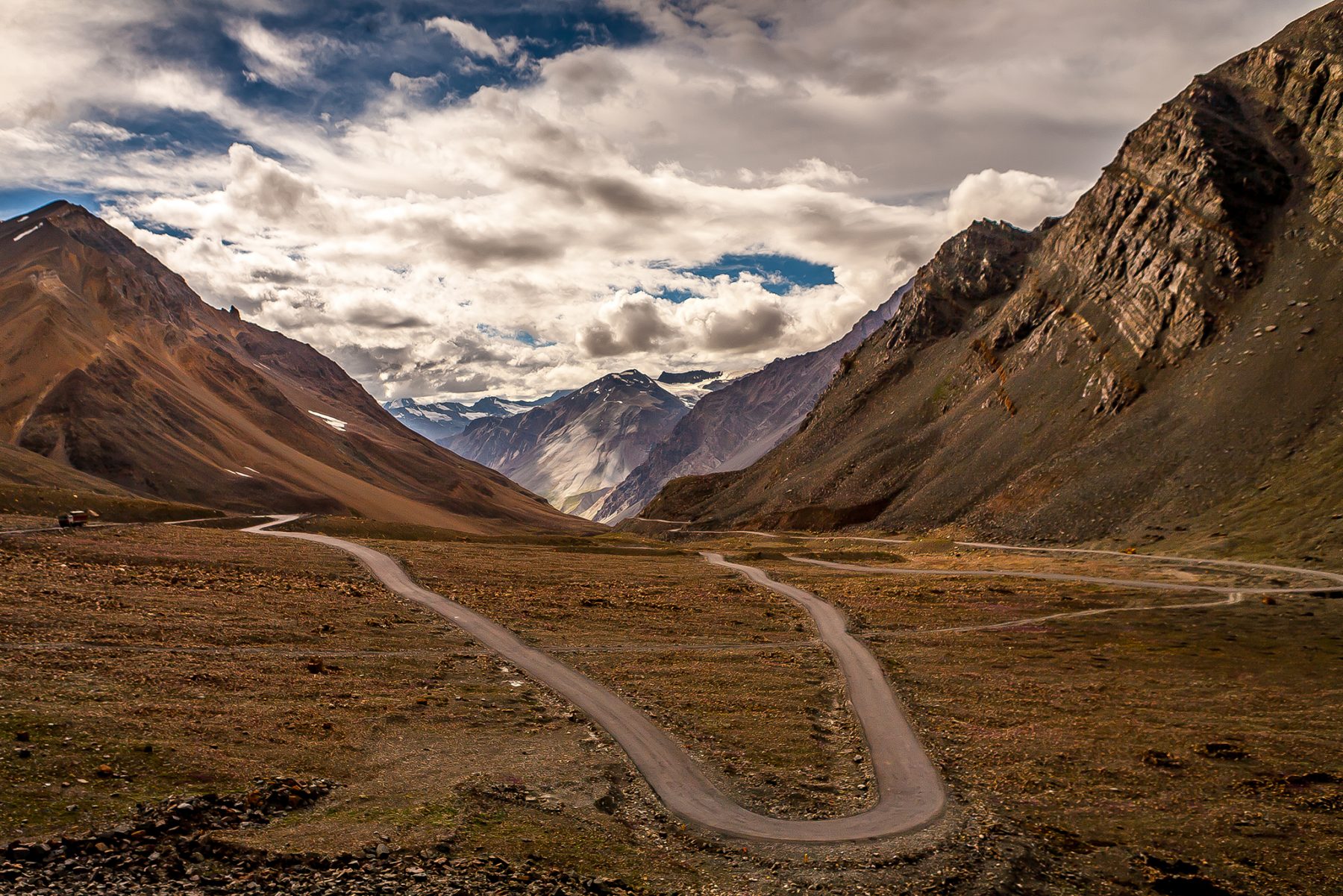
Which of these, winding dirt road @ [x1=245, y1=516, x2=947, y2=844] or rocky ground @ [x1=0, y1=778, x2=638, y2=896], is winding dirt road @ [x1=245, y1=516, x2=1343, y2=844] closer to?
winding dirt road @ [x1=245, y1=516, x2=947, y2=844]

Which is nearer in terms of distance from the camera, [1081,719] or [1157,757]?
[1157,757]

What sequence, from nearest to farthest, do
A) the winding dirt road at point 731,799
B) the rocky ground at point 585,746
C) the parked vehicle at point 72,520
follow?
the rocky ground at point 585,746 → the winding dirt road at point 731,799 → the parked vehicle at point 72,520

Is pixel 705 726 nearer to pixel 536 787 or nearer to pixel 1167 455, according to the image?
pixel 536 787

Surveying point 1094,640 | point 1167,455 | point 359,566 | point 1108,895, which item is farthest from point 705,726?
point 1167,455

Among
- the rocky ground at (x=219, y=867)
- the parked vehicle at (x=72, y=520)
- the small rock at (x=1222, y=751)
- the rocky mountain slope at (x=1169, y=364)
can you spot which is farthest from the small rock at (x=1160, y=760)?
the parked vehicle at (x=72, y=520)

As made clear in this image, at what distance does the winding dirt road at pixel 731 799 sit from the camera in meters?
23.1

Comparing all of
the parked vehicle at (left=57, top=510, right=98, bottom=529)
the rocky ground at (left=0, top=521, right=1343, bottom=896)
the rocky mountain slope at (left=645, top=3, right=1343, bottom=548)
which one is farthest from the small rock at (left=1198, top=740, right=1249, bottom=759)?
the parked vehicle at (left=57, top=510, right=98, bottom=529)

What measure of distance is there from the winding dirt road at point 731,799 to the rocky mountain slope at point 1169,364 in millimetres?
41921

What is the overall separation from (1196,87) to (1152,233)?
1286 inches

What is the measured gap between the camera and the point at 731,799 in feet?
81.0

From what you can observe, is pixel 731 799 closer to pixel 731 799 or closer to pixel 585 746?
pixel 731 799

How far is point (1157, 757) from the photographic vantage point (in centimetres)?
2919

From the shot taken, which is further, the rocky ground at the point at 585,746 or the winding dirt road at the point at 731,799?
the winding dirt road at the point at 731,799

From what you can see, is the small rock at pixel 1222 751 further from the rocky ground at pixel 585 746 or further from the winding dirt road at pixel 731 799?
the winding dirt road at pixel 731 799
